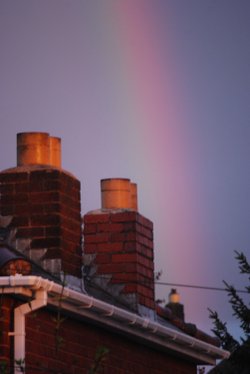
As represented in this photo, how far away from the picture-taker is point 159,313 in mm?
18328

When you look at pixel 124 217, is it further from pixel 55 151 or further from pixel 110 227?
pixel 55 151

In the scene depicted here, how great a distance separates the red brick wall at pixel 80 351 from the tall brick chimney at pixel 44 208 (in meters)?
0.87

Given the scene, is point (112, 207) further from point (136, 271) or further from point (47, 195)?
point (47, 195)

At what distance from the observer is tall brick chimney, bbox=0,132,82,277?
603 inches

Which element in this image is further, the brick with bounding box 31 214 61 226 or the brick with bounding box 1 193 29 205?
the brick with bounding box 1 193 29 205

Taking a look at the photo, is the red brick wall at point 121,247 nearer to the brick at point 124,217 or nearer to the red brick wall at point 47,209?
the brick at point 124,217

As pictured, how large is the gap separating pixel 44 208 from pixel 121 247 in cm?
180

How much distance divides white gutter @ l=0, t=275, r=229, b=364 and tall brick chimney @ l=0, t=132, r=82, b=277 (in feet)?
3.05

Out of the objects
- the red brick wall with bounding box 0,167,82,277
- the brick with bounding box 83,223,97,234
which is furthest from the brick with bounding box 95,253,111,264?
the red brick wall with bounding box 0,167,82,277

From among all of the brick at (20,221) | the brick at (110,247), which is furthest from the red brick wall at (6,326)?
the brick at (110,247)

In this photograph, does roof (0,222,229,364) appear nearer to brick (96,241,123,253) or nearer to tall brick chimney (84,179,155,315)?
tall brick chimney (84,179,155,315)

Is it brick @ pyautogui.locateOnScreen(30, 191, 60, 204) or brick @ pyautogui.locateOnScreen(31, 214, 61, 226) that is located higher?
brick @ pyautogui.locateOnScreen(30, 191, 60, 204)

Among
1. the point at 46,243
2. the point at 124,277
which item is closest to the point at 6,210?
the point at 46,243

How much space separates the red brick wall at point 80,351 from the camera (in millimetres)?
13422
